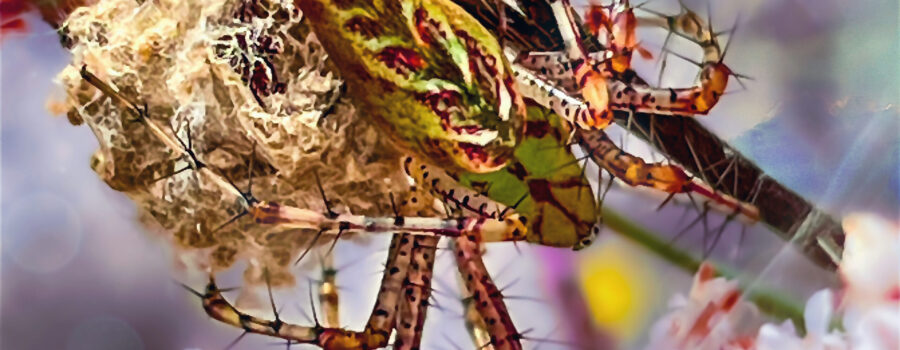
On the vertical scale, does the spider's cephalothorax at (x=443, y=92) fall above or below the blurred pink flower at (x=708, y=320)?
above

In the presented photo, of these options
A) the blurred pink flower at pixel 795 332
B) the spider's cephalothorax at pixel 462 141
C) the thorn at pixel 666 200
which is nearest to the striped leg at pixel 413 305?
the spider's cephalothorax at pixel 462 141

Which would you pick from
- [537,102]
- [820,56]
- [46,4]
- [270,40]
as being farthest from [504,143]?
[46,4]

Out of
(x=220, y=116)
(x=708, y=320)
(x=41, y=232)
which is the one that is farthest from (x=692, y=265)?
(x=41, y=232)

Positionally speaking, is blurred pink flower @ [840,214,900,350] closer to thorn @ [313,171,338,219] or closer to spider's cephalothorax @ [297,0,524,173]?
spider's cephalothorax @ [297,0,524,173]

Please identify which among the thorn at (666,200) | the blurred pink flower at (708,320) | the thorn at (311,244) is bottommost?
the blurred pink flower at (708,320)

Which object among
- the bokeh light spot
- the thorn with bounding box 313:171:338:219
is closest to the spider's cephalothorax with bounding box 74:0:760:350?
the thorn with bounding box 313:171:338:219

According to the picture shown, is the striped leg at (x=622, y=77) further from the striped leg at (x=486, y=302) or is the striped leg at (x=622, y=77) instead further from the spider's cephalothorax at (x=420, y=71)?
the striped leg at (x=486, y=302)
